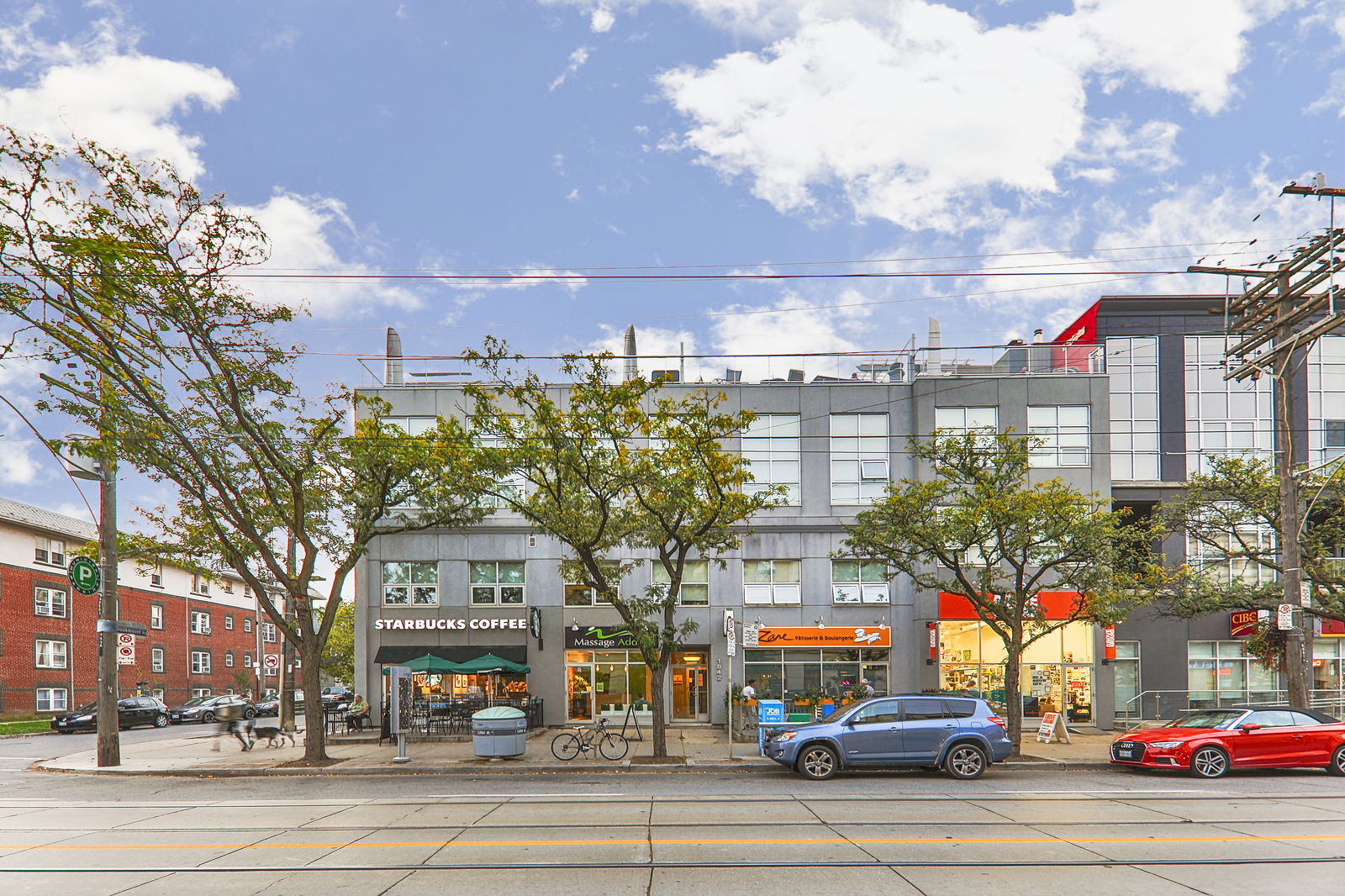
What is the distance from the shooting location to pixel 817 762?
17.5m

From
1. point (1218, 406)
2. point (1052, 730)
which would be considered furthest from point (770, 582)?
point (1218, 406)

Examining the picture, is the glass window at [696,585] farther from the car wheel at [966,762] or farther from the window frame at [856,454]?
the car wheel at [966,762]

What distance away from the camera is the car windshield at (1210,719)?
60.3 ft

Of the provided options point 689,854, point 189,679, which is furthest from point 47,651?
point 689,854

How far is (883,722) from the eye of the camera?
17547 mm

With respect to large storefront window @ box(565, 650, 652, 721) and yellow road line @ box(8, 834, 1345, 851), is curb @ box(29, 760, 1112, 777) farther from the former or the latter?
large storefront window @ box(565, 650, 652, 721)

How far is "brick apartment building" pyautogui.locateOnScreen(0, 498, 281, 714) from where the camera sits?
42125mm

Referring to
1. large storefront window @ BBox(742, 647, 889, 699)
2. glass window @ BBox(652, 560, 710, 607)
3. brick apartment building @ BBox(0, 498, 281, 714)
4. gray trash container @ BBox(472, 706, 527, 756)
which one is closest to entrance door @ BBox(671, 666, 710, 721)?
large storefront window @ BBox(742, 647, 889, 699)

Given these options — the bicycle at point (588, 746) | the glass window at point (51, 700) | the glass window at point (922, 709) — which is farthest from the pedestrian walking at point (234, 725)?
the glass window at point (51, 700)

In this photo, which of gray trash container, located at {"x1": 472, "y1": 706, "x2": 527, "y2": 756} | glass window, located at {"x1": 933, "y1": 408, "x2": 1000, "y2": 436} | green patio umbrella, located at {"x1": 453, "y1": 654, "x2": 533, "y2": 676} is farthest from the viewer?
glass window, located at {"x1": 933, "y1": 408, "x2": 1000, "y2": 436}

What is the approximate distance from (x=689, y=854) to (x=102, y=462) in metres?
17.5

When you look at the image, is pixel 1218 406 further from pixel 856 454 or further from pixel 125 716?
pixel 125 716

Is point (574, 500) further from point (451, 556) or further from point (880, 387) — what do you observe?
point (880, 387)

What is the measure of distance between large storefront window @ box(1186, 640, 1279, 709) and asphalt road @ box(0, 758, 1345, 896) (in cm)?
1451
